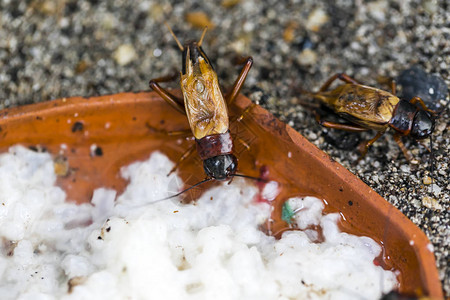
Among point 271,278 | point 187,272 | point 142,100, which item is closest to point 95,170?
point 142,100

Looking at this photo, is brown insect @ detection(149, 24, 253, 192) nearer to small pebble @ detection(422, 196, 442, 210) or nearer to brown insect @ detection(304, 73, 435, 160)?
brown insect @ detection(304, 73, 435, 160)

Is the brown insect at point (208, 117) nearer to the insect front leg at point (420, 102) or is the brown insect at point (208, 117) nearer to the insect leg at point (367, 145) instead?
the insect leg at point (367, 145)

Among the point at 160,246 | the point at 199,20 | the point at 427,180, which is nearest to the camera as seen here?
the point at 160,246

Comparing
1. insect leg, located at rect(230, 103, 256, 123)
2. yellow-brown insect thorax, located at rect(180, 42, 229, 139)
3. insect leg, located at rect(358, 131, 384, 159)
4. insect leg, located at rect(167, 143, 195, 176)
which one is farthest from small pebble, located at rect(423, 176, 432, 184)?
insect leg, located at rect(167, 143, 195, 176)

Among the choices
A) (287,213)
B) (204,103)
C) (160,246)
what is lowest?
(287,213)

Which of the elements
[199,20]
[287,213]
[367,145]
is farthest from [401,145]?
[199,20]

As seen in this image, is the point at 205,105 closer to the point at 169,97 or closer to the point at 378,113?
the point at 169,97

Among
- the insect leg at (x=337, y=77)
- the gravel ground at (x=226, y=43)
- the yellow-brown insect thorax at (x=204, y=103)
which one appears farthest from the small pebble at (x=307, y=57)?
the yellow-brown insect thorax at (x=204, y=103)
